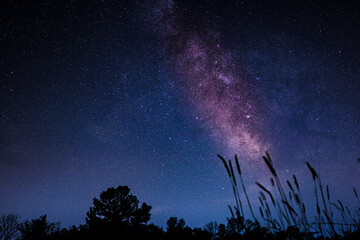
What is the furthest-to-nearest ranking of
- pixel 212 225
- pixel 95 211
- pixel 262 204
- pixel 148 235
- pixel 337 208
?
pixel 212 225, pixel 95 211, pixel 148 235, pixel 337 208, pixel 262 204

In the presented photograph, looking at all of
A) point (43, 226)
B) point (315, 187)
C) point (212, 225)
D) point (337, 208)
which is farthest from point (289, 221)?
point (212, 225)

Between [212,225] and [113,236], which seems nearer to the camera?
[113,236]

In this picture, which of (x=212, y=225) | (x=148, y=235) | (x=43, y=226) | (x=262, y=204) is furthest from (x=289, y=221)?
(x=212, y=225)

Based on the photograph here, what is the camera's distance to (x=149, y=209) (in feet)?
89.1

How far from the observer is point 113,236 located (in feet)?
54.1

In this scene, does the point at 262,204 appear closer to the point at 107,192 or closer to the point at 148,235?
the point at 148,235

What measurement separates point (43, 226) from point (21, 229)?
8.90 feet

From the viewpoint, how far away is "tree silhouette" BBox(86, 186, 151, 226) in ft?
79.5

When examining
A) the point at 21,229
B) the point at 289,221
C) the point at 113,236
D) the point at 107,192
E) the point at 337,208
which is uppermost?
the point at 107,192

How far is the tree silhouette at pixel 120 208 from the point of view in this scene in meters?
24.2

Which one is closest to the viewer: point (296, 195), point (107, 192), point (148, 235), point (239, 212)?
point (239, 212)

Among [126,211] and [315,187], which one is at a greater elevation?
[126,211]

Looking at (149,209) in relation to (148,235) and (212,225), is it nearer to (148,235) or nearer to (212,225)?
(148,235)

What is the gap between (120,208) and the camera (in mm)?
25109
